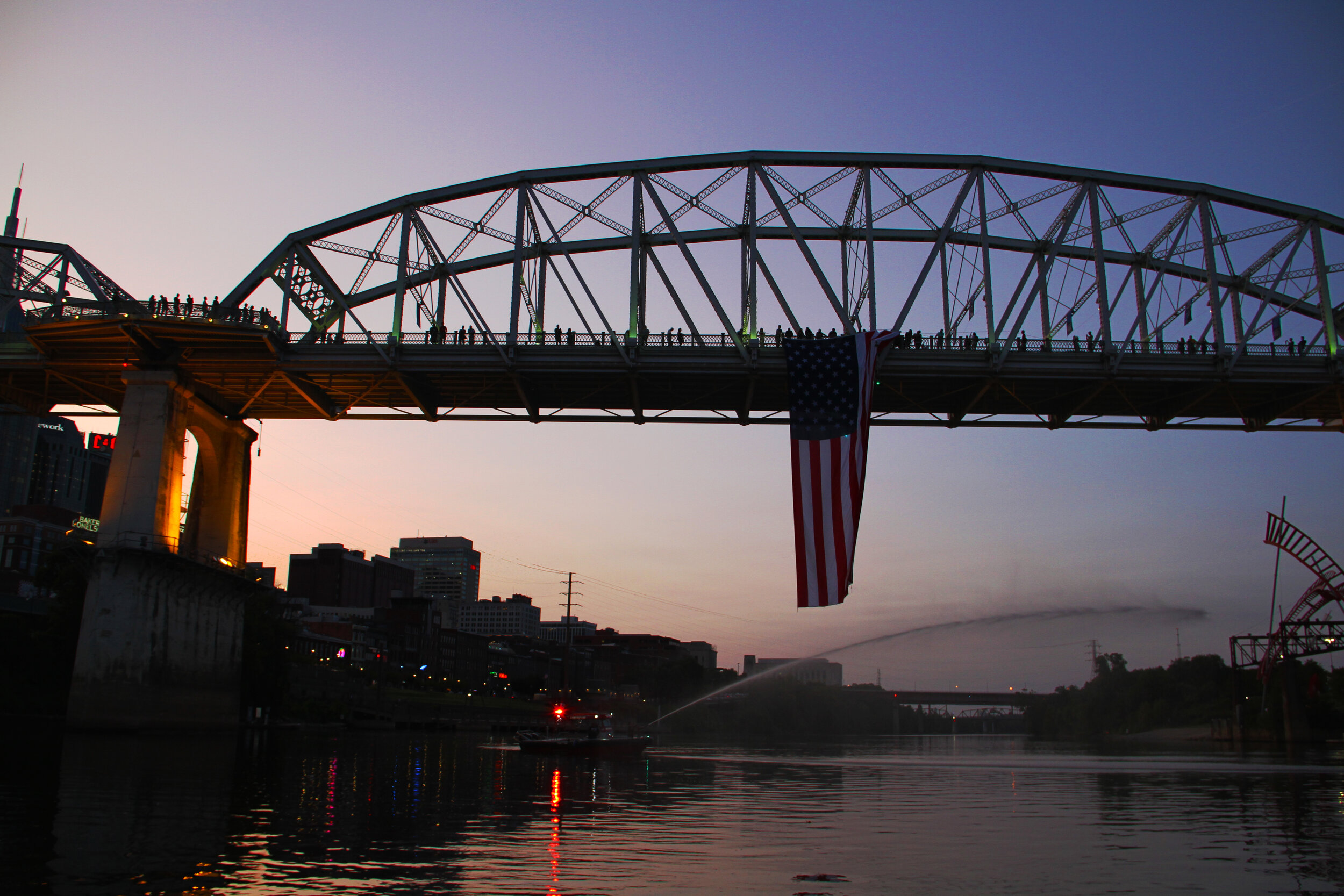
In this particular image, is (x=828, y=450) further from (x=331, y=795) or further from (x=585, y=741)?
(x=585, y=741)

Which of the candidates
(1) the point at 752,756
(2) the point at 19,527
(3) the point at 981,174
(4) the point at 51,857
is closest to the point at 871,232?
(3) the point at 981,174

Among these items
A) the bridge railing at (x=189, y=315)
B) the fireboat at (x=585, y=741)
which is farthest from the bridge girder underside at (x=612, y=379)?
the fireboat at (x=585, y=741)

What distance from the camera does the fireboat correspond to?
204 feet

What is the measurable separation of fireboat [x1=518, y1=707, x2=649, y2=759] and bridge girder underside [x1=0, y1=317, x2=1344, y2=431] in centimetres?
1984

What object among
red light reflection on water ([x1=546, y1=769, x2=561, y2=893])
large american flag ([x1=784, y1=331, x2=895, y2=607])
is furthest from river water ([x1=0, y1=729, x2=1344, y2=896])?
large american flag ([x1=784, y1=331, x2=895, y2=607])

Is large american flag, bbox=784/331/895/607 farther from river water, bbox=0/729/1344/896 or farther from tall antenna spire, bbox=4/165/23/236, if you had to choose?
tall antenna spire, bbox=4/165/23/236

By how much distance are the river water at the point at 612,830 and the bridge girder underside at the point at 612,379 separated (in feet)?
68.9

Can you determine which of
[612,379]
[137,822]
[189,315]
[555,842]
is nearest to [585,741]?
[612,379]

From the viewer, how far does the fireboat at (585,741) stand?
6225 centimetres

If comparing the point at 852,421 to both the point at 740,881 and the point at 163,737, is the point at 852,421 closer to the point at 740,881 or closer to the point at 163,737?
the point at 740,881

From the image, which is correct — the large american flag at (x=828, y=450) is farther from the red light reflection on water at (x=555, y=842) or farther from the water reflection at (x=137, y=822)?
the water reflection at (x=137, y=822)

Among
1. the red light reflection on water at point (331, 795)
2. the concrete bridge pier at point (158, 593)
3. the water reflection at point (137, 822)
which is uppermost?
the concrete bridge pier at point (158, 593)

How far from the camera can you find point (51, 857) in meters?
15.3

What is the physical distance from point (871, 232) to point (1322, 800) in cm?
3696
